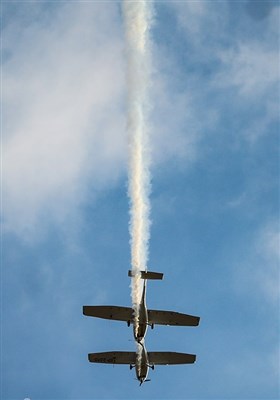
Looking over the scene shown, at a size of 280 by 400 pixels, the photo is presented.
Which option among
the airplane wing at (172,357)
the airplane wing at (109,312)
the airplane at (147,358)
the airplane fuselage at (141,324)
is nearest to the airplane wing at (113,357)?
the airplane at (147,358)

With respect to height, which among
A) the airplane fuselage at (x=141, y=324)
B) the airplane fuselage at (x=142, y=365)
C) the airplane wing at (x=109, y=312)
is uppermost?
the airplane wing at (x=109, y=312)

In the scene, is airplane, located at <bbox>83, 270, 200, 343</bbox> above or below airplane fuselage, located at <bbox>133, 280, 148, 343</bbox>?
above

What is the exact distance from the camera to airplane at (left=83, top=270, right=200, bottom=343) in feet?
159

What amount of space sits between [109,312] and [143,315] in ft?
10.2

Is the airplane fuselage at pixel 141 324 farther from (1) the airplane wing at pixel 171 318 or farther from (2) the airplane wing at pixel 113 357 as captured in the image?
(2) the airplane wing at pixel 113 357

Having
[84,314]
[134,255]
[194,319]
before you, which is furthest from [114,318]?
[134,255]

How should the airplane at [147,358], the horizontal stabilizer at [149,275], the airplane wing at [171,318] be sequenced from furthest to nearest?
the airplane at [147,358] → the airplane wing at [171,318] → the horizontal stabilizer at [149,275]

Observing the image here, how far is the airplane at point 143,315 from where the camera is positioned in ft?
159

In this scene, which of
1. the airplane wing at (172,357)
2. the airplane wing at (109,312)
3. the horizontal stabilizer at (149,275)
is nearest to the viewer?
the horizontal stabilizer at (149,275)

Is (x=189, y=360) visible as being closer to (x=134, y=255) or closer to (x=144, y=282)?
(x=144, y=282)

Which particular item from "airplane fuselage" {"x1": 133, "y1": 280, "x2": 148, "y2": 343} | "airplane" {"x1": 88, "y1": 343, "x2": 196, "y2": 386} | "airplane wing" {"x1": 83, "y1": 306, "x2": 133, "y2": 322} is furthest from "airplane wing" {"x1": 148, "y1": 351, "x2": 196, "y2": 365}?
"airplane fuselage" {"x1": 133, "y1": 280, "x2": 148, "y2": 343}

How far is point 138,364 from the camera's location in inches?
2021

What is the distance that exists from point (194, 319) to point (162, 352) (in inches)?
150

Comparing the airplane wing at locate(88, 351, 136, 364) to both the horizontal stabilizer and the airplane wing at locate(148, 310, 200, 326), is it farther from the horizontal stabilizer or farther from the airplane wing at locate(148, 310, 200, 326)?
the horizontal stabilizer
